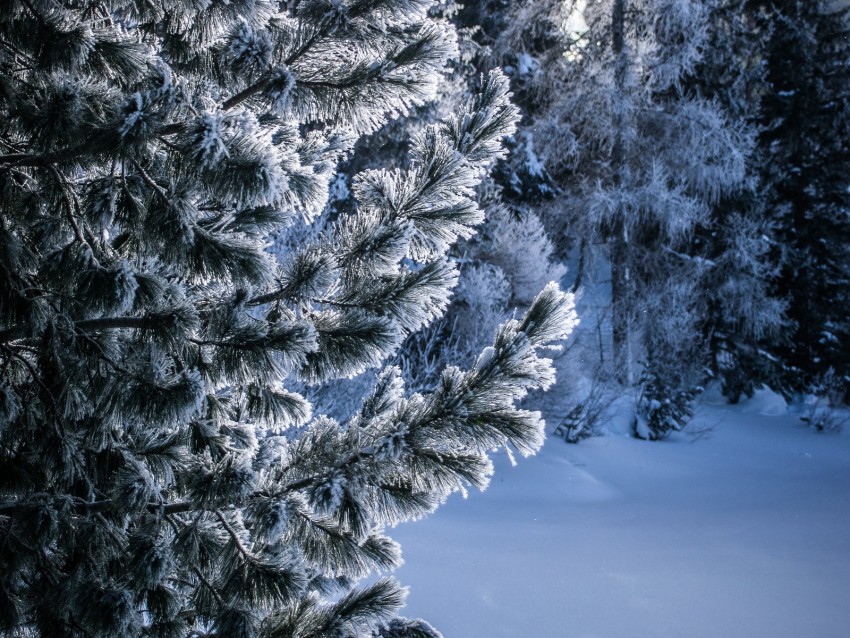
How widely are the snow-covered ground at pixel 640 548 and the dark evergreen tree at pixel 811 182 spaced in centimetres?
465

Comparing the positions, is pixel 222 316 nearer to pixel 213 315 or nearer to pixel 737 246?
pixel 213 315

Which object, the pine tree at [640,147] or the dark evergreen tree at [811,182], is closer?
the pine tree at [640,147]

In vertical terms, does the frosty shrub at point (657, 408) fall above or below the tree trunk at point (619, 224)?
below

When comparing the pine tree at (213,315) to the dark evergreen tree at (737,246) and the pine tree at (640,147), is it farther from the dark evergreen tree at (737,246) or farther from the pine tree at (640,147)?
the dark evergreen tree at (737,246)

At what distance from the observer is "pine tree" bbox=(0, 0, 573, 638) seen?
190 centimetres

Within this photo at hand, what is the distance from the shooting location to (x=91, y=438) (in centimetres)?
208

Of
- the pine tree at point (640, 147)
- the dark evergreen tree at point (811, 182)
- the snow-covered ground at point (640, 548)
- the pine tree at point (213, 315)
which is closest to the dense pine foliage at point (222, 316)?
the pine tree at point (213, 315)

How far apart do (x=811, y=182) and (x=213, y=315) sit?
16.4m

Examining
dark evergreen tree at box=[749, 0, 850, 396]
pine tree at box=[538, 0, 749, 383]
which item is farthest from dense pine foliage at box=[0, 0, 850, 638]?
dark evergreen tree at box=[749, 0, 850, 396]

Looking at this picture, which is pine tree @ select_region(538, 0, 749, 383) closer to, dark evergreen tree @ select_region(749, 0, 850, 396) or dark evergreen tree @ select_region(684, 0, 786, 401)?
dark evergreen tree @ select_region(684, 0, 786, 401)

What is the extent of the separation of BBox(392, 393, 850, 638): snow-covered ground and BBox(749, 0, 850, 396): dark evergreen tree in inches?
183

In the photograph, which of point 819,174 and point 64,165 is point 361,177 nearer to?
point 64,165

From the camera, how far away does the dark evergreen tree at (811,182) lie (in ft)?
49.0

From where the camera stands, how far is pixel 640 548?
652cm
